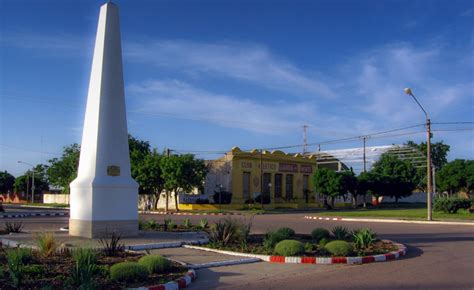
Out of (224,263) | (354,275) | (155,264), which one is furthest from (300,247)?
(155,264)

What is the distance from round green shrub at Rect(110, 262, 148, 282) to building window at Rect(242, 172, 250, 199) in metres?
48.4

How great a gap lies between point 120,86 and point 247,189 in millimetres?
41732

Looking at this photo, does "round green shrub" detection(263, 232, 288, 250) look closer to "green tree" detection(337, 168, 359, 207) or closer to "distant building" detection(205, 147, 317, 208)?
"distant building" detection(205, 147, 317, 208)

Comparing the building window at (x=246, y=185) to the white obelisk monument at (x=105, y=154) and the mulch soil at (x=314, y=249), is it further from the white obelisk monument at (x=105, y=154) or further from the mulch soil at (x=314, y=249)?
the mulch soil at (x=314, y=249)

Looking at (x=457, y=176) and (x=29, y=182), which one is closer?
(x=457, y=176)

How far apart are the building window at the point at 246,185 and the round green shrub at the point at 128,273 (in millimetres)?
48372

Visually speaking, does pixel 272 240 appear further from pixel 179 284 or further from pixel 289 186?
pixel 289 186

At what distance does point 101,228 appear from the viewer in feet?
56.5

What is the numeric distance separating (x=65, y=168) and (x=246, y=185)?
22.3 meters

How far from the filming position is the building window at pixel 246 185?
5834 cm

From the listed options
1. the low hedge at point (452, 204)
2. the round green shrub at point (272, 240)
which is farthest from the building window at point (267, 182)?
the round green shrub at point (272, 240)

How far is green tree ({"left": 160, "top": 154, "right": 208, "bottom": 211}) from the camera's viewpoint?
48312mm

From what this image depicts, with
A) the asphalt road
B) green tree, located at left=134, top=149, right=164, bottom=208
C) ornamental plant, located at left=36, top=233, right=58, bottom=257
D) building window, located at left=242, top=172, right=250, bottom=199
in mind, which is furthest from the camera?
building window, located at left=242, top=172, right=250, bottom=199

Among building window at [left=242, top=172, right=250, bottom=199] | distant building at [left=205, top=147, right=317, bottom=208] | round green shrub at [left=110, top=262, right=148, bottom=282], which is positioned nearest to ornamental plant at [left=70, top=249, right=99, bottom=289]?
round green shrub at [left=110, top=262, right=148, bottom=282]
